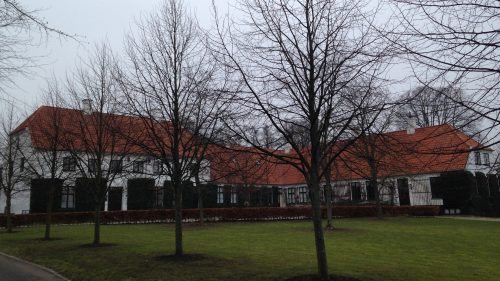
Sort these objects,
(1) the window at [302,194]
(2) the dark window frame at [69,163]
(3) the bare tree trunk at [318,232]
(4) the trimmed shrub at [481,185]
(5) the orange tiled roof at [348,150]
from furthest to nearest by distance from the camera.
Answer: (1) the window at [302,194]
(4) the trimmed shrub at [481,185]
(2) the dark window frame at [69,163]
(3) the bare tree trunk at [318,232]
(5) the orange tiled roof at [348,150]

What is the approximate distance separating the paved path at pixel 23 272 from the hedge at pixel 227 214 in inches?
701

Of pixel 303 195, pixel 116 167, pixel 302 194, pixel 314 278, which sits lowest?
pixel 314 278

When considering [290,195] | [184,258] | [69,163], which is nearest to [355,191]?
[290,195]

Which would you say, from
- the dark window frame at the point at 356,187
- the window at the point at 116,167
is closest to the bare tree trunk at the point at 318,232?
the window at the point at 116,167

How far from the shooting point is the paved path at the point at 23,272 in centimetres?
1039

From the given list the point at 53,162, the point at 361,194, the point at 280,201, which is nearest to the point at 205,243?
the point at 53,162

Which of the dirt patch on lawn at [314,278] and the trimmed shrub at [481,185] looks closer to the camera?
the dirt patch on lawn at [314,278]

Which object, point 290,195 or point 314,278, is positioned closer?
point 314,278

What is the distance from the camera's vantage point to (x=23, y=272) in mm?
11250

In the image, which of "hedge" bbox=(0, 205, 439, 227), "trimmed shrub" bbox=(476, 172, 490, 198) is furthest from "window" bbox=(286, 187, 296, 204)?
"trimmed shrub" bbox=(476, 172, 490, 198)

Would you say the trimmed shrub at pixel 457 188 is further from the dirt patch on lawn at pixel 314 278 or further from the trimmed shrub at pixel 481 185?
the dirt patch on lawn at pixel 314 278

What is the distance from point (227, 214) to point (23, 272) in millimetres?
22306

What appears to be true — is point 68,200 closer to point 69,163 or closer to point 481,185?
point 69,163

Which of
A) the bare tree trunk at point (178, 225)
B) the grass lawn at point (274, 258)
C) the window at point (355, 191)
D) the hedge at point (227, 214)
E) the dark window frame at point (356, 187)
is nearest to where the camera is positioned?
the grass lawn at point (274, 258)
